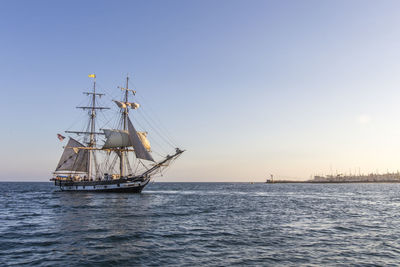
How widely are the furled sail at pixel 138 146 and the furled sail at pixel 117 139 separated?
3.12 meters

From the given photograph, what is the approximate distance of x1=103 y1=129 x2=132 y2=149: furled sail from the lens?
3177 inches

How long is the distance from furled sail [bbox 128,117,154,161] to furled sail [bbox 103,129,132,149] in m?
3.12

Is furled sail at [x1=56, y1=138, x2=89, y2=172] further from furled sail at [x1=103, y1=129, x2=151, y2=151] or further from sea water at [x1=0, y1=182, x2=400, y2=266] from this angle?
sea water at [x1=0, y1=182, x2=400, y2=266]

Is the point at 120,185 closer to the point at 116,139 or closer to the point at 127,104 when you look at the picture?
the point at 116,139

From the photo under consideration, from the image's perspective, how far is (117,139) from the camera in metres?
80.6

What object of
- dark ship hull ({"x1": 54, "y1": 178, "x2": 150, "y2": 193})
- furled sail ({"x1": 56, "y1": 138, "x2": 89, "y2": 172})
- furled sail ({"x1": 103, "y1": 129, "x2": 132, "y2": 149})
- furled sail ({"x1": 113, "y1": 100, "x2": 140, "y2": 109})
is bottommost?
dark ship hull ({"x1": 54, "y1": 178, "x2": 150, "y2": 193})

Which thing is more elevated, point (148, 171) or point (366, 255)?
point (148, 171)

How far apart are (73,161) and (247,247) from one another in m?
78.7

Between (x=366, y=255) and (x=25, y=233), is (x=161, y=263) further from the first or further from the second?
(x=25, y=233)

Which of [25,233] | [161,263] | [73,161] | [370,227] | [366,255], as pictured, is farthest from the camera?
[73,161]

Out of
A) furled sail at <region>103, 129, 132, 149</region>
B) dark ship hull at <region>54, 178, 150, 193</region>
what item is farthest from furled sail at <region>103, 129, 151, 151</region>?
dark ship hull at <region>54, 178, 150, 193</region>

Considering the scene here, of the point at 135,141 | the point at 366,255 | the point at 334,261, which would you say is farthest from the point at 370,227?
the point at 135,141

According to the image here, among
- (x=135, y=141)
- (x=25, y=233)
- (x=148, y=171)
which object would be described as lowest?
(x=25, y=233)

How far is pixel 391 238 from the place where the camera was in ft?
69.2
